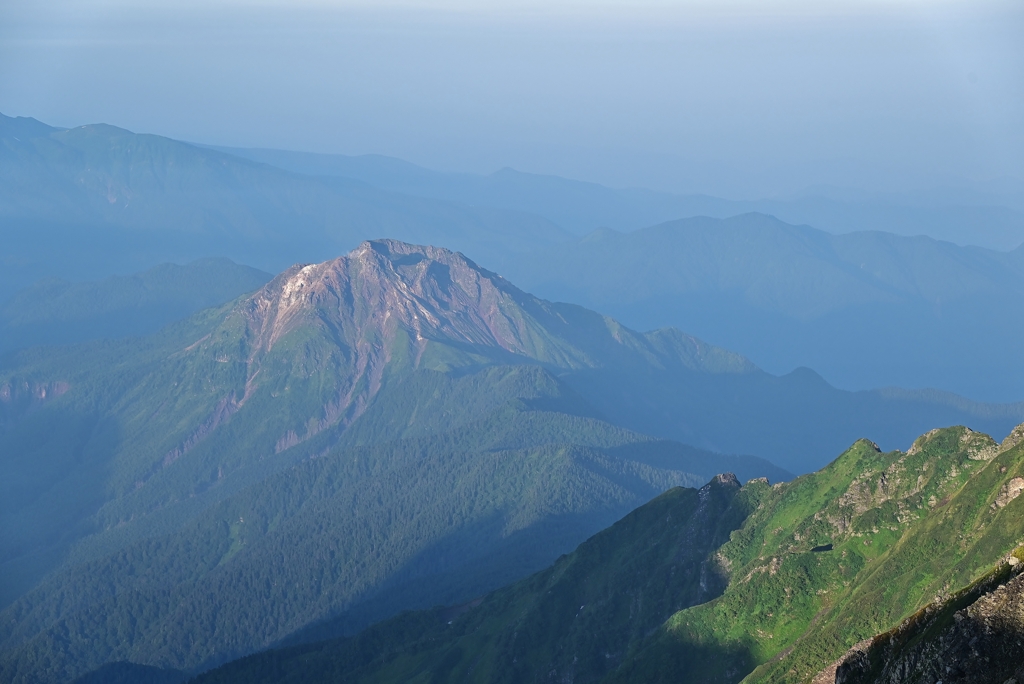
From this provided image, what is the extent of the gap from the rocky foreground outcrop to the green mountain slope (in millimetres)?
32123

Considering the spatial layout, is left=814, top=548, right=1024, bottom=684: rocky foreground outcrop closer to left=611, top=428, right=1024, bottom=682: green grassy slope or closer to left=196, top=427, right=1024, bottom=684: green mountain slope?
left=196, top=427, right=1024, bottom=684: green mountain slope

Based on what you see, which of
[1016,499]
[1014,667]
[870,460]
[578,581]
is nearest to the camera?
[1014,667]

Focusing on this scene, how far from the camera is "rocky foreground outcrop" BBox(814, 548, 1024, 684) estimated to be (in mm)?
55750

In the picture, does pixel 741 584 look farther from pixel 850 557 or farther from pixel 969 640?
pixel 969 640

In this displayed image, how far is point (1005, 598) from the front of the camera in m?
56.9

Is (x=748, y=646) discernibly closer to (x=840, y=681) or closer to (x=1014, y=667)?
(x=840, y=681)

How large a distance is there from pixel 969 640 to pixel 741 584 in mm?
77338

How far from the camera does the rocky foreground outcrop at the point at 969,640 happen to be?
183 feet

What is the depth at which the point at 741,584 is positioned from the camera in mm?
133000

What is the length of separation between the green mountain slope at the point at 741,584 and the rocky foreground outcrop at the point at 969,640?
32.1m

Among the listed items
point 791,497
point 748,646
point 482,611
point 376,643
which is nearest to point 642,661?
point 748,646

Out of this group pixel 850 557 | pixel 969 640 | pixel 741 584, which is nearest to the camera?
pixel 969 640

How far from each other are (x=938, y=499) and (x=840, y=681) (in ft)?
210

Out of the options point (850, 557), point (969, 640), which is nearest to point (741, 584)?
point (850, 557)
